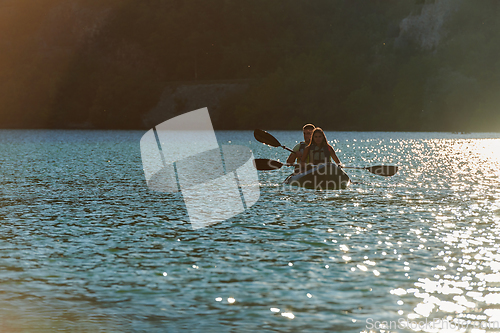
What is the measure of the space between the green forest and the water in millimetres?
95128

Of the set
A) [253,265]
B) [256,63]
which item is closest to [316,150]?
[253,265]

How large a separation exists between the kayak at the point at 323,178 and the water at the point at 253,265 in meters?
1.97

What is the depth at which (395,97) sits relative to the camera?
114562 millimetres

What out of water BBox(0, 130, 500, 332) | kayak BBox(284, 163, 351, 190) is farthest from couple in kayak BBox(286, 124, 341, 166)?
water BBox(0, 130, 500, 332)

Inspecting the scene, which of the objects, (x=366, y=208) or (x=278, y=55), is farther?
(x=278, y=55)

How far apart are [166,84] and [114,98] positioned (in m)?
10.5

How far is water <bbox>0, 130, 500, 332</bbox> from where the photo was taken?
25.7ft

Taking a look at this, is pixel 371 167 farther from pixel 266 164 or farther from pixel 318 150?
pixel 266 164

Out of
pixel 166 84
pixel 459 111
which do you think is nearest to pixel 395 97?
pixel 459 111

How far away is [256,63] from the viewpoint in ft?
456

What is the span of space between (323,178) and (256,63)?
11920 cm

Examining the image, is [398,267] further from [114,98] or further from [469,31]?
[469,31]

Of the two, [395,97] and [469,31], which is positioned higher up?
[469,31]

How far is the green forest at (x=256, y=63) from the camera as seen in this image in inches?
4469
